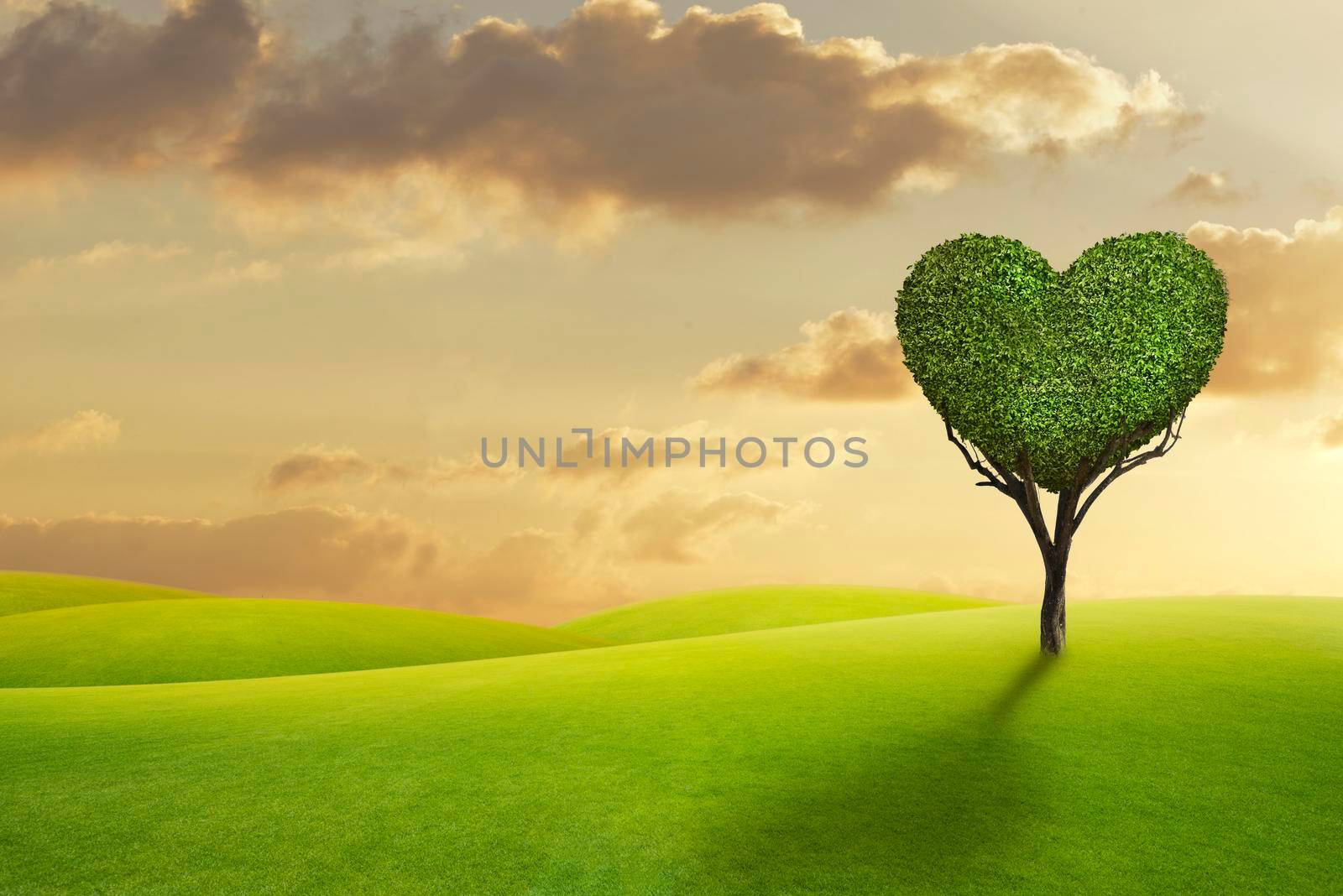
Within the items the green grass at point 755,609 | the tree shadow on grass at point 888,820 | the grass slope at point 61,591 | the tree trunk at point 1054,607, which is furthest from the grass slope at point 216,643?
the tree shadow on grass at point 888,820

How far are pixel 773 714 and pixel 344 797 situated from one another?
405 inches

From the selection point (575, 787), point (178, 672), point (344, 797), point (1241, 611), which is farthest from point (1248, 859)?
point (178, 672)

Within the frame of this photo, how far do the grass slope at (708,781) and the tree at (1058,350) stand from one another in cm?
655

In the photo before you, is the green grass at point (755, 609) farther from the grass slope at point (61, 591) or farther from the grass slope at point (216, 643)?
the grass slope at point (61, 591)

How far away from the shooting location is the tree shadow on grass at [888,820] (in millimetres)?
15055

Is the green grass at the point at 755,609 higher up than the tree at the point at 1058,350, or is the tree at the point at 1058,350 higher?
the tree at the point at 1058,350

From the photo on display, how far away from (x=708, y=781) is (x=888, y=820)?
3.51 meters

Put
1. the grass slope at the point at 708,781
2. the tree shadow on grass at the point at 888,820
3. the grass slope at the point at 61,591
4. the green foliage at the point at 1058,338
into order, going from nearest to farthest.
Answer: the tree shadow on grass at the point at 888,820 < the grass slope at the point at 708,781 < the green foliage at the point at 1058,338 < the grass slope at the point at 61,591

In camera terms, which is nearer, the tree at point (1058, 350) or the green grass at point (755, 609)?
the tree at point (1058, 350)

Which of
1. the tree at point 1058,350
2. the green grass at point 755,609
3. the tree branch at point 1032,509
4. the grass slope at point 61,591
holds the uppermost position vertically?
the tree at point 1058,350

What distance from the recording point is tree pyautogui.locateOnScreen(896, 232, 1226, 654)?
29922 millimetres

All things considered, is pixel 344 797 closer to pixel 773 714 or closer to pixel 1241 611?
pixel 773 714

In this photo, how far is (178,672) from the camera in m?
40.6

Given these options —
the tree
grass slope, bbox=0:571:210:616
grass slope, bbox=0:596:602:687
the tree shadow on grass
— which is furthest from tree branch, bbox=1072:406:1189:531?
grass slope, bbox=0:571:210:616
